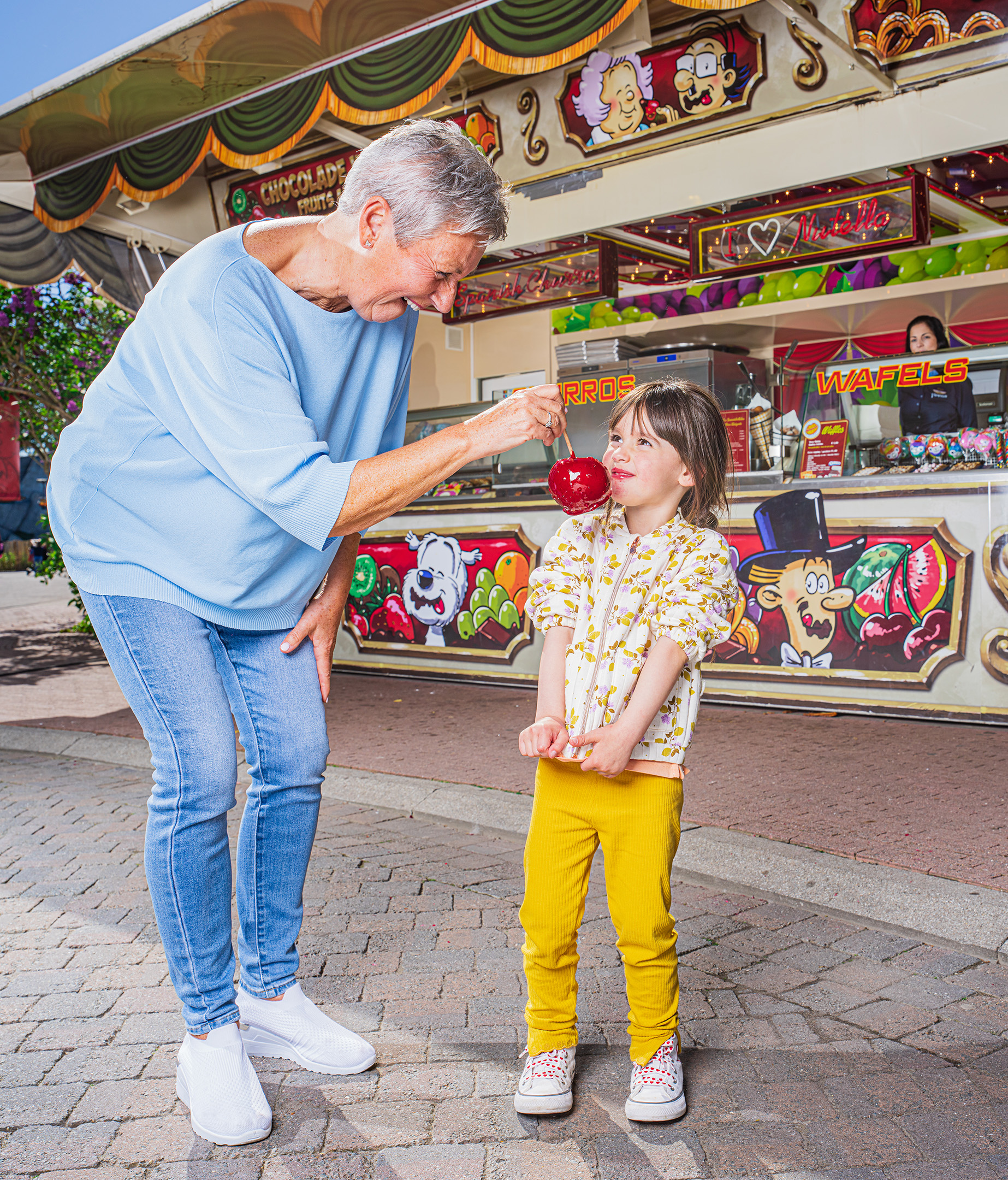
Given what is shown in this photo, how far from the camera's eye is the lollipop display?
2.03 metres

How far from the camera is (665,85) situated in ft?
19.1

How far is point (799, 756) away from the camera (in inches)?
183

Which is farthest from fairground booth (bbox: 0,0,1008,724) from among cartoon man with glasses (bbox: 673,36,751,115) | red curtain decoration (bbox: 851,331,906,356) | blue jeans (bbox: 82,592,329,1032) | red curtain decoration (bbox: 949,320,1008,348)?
blue jeans (bbox: 82,592,329,1032)

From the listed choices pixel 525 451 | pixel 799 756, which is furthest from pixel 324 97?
pixel 799 756

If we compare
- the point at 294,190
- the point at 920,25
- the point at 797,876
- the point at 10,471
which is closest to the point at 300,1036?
the point at 797,876

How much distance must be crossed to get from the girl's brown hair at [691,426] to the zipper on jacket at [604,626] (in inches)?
6.8

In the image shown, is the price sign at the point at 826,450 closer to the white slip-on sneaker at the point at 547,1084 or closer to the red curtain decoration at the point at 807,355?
the red curtain decoration at the point at 807,355

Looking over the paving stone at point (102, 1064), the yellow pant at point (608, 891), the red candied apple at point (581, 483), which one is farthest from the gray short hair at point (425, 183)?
the paving stone at point (102, 1064)

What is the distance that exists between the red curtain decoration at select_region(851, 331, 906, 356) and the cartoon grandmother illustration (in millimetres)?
5229

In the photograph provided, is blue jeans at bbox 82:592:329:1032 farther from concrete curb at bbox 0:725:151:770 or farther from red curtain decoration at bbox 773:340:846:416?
red curtain decoration at bbox 773:340:846:416

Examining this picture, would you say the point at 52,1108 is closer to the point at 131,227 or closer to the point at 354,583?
the point at 354,583

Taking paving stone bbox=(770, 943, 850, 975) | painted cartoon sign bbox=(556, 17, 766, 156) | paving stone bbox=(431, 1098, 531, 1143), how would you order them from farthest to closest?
painted cartoon sign bbox=(556, 17, 766, 156)
paving stone bbox=(770, 943, 850, 975)
paving stone bbox=(431, 1098, 531, 1143)

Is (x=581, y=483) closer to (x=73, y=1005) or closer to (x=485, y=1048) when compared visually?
(x=485, y=1048)

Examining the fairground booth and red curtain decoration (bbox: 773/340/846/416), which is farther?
red curtain decoration (bbox: 773/340/846/416)
